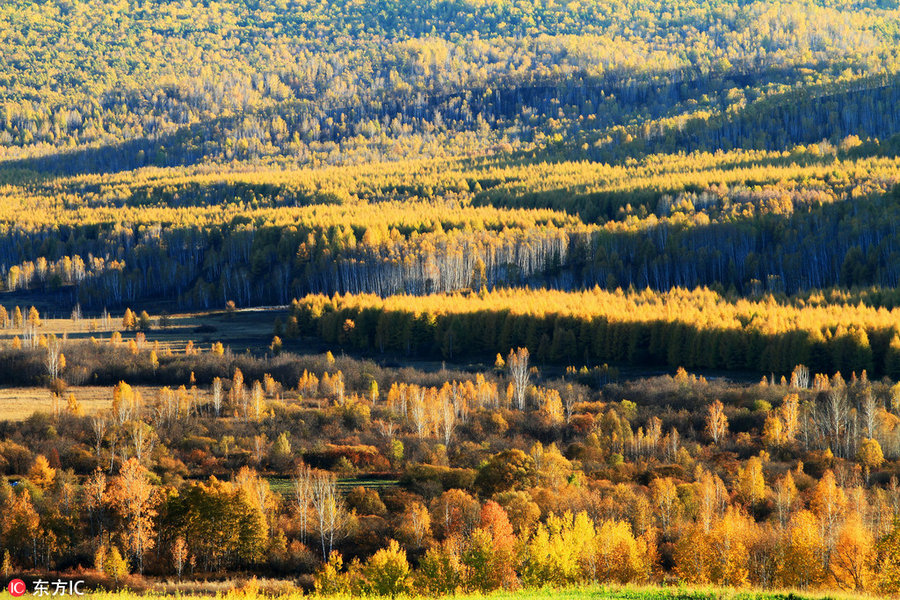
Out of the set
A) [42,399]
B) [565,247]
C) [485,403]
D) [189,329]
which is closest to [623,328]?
[485,403]

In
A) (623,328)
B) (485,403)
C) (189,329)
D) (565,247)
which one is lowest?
(485,403)

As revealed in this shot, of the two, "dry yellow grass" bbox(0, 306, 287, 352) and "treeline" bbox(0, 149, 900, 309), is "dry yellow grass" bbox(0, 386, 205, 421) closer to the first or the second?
"dry yellow grass" bbox(0, 306, 287, 352)

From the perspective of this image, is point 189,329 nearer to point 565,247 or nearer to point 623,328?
point 565,247

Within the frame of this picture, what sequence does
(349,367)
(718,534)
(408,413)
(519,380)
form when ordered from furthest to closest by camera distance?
(349,367) < (519,380) < (408,413) < (718,534)

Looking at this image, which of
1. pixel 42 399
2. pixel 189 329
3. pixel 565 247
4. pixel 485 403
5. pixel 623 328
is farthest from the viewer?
pixel 565 247

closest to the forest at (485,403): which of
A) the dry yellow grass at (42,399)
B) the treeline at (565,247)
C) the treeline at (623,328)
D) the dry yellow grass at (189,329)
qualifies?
the treeline at (623,328)

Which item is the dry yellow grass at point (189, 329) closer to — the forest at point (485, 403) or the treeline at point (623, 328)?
the forest at point (485, 403)

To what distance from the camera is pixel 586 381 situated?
4149 inches

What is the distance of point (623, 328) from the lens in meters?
116

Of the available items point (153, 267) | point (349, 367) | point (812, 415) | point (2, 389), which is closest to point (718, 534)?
point (812, 415)

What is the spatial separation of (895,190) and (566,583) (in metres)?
129

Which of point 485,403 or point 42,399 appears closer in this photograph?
point 485,403

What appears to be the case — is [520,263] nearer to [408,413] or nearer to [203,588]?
[408,413]

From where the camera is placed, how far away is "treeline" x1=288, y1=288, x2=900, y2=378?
103m
